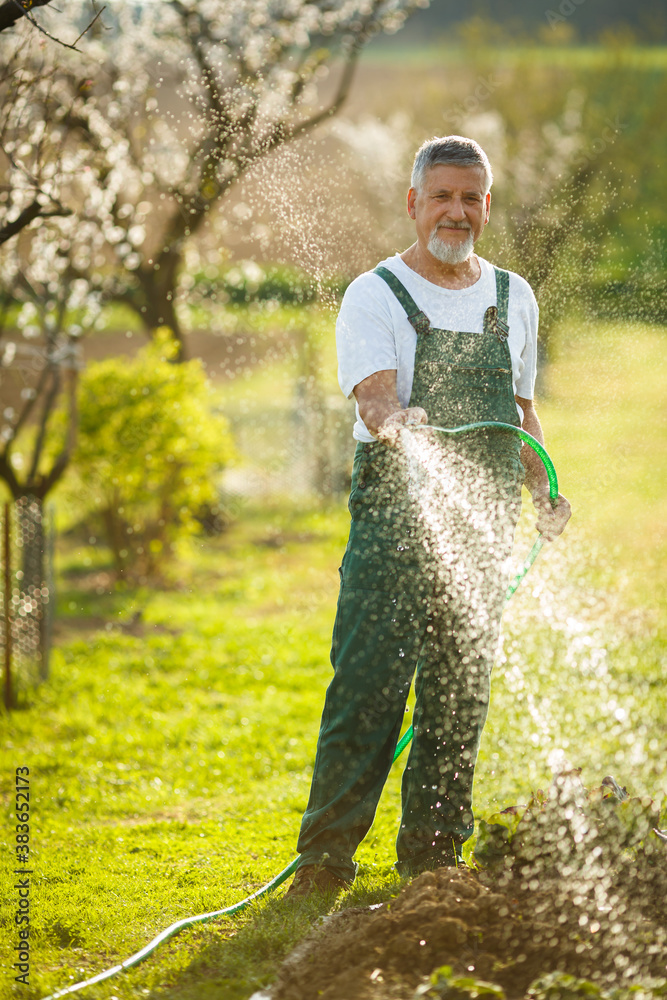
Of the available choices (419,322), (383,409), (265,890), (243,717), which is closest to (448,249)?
(419,322)

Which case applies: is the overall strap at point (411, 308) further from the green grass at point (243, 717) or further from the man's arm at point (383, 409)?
the green grass at point (243, 717)

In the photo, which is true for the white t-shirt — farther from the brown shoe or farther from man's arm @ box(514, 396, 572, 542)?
the brown shoe

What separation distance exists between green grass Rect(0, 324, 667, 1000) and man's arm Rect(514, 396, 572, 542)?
111cm

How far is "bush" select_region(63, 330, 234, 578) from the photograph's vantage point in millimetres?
6754

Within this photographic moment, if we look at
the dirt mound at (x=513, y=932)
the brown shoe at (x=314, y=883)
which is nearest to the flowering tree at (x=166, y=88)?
the brown shoe at (x=314, y=883)

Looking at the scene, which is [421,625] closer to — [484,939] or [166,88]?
[484,939]

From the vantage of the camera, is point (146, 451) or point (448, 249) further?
point (146, 451)

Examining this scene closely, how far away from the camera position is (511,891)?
239cm

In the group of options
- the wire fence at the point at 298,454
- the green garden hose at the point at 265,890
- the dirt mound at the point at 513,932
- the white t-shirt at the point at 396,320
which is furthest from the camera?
the wire fence at the point at 298,454

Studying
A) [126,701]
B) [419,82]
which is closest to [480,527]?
[126,701]

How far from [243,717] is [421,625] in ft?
7.48

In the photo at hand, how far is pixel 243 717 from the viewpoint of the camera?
4.64 meters

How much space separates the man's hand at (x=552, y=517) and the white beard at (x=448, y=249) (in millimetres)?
757

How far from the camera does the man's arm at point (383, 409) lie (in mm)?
2328
